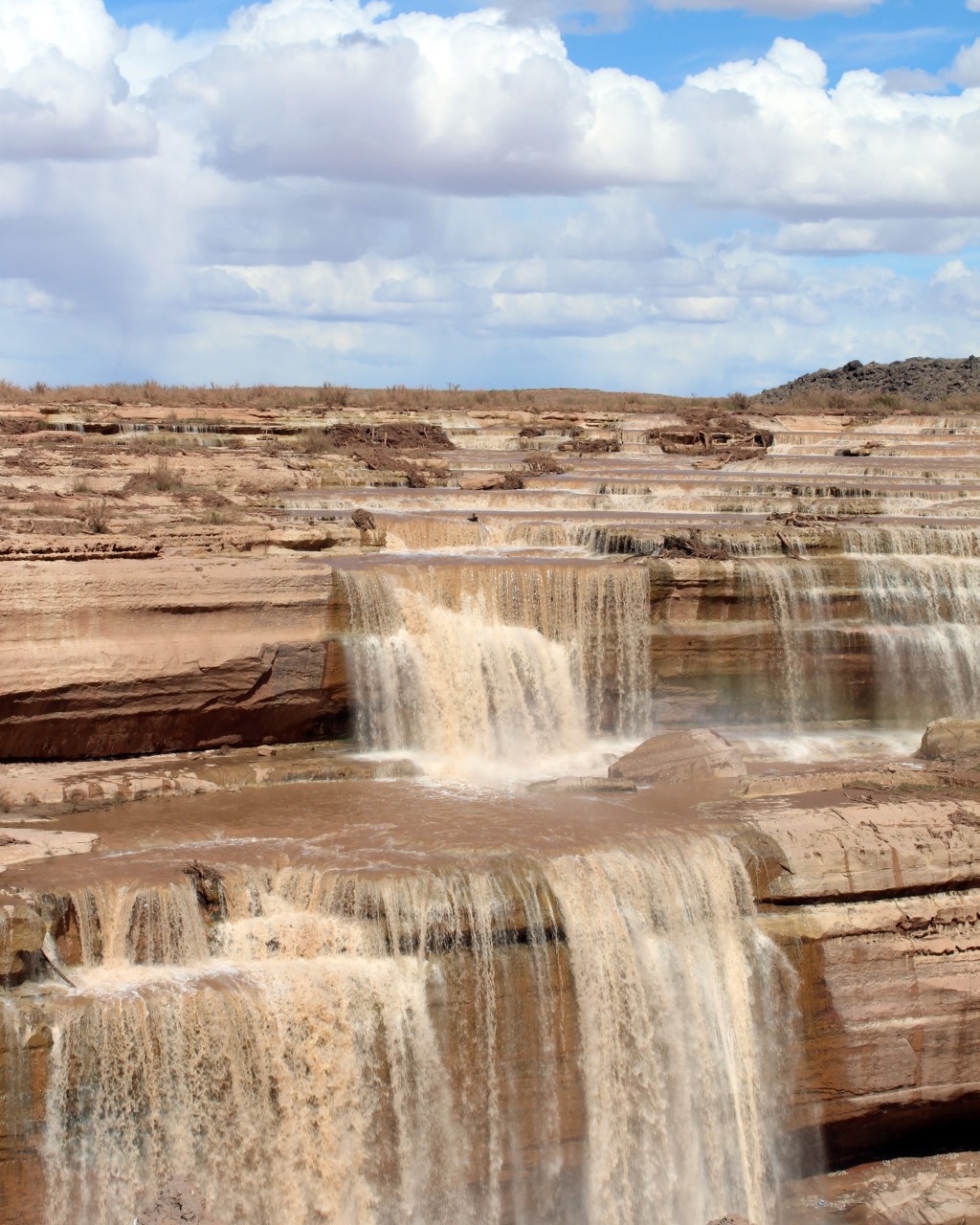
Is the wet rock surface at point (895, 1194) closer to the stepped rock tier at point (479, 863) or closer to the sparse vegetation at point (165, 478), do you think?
the stepped rock tier at point (479, 863)

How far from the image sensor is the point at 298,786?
45.2 feet

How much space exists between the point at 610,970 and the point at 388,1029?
1.81 m

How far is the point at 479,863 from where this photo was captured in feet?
36.3

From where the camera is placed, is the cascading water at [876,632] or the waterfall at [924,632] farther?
the waterfall at [924,632]

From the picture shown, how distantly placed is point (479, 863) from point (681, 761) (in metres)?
3.78

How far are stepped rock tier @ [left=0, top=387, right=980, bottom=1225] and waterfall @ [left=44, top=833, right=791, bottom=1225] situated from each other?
3cm

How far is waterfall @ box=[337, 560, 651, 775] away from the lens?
50.1ft

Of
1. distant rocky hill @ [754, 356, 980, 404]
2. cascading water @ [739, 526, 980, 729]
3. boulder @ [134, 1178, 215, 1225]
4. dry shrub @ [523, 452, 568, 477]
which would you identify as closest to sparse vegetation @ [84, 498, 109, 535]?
cascading water @ [739, 526, 980, 729]

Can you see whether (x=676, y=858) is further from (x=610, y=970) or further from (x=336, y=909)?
(x=336, y=909)

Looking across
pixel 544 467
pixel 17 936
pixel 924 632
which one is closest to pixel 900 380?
pixel 544 467

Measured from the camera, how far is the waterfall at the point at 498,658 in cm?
1527

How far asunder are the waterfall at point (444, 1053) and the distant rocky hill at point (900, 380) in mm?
38881

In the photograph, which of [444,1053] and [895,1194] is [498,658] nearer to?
[444,1053]

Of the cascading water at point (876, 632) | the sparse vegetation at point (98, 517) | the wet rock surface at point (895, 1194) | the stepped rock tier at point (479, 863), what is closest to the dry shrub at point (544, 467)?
the stepped rock tier at point (479, 863)
